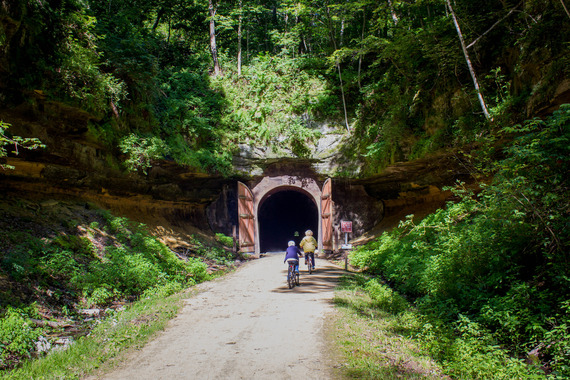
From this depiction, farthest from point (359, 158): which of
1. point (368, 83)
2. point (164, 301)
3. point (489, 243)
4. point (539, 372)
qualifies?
point (539, 372)

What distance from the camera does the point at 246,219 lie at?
50.3 feet

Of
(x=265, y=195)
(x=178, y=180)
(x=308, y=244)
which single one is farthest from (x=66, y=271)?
(x=265, y=195)

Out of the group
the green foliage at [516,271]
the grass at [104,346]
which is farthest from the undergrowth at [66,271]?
the green foliage at [516,271]

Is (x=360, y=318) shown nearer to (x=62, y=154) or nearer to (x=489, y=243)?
(x=489, y=243)

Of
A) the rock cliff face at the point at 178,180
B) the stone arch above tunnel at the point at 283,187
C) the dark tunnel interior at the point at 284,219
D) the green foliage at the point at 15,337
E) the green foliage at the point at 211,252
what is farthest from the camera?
the dark tunnel interior at the point at 284,219

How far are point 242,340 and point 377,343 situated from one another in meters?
1.75

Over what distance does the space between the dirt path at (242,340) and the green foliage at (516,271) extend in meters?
1.66

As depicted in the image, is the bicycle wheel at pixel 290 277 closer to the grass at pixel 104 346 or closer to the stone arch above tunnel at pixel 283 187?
the grass at pixel 104 346

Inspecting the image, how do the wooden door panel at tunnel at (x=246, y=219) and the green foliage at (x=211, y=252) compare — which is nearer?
the green foliage at (x=211, y=252)

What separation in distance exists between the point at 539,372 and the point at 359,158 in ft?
39.6

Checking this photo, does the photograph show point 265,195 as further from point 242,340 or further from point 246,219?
point 242,340

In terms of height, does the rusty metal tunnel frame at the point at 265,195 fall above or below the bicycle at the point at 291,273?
above

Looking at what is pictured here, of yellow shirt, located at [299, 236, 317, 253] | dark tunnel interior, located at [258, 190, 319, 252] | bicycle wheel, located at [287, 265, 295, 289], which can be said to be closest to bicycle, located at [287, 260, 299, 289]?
bicycle wheel, located at [287, 265, 295, 289]

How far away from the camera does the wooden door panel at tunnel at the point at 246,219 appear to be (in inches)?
598
